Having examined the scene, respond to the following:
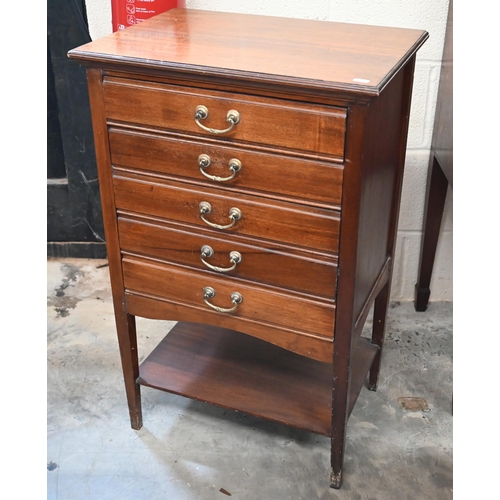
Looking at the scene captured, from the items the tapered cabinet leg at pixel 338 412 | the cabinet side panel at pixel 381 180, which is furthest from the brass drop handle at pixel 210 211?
the tapered cabinet leg at pixel 338 412

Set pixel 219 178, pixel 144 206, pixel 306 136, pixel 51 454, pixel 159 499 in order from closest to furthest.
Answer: pixel 306 136 → pixel 219 178 → pixel 144 206 → pixel 159 499 → pixel 51 454

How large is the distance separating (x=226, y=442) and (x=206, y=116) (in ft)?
2.72

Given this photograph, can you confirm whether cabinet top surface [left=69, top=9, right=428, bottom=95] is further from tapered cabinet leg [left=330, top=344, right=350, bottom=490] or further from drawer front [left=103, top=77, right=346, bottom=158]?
tapered cabinet leg [left=330, top=344, right=350, bottom=490]

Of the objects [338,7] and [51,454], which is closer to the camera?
[51,454]

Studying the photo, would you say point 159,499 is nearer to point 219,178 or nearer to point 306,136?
point 219,178

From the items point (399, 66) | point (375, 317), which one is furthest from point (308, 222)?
point (375, 317)

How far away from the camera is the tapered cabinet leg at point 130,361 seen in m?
1.54

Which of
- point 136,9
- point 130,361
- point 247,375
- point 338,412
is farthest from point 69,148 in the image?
point 338,412

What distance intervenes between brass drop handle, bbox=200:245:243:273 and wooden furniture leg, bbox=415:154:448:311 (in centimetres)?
81

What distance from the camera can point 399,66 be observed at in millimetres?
1212

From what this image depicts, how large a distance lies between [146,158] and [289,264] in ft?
1.13

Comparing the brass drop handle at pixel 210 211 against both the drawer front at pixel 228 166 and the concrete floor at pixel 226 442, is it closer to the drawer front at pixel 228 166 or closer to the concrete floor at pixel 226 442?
the drawer front at pixel 228 166

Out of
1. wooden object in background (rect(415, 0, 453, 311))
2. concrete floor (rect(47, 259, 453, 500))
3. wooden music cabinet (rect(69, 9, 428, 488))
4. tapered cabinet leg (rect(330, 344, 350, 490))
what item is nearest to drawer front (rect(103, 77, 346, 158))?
wooden music cabinet (rect(69, 9, 428, 488))

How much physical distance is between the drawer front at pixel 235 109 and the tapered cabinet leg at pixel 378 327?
63cm
